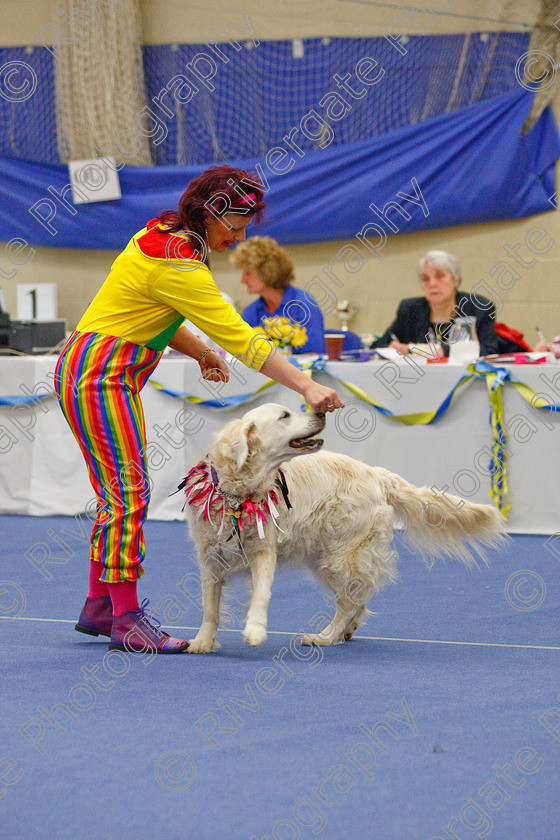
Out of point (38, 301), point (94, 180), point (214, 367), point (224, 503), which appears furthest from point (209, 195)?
point (38, 301)

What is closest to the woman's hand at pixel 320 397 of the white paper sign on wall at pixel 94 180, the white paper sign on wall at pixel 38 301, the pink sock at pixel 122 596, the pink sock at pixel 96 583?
the pink sock at pixel 122 596

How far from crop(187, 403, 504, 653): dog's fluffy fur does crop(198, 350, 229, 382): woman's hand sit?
8.7 inches

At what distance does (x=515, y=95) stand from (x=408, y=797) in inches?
252

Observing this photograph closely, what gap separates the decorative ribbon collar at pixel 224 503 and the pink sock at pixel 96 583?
385 mm

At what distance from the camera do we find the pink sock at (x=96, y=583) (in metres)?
2.95

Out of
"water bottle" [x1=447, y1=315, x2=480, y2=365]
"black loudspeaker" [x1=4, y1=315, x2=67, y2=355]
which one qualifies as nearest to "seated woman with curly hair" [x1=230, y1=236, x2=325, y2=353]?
"water bottle" [x1=447, y1=315, x2=480, y2=365]

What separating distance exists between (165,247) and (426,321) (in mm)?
3202

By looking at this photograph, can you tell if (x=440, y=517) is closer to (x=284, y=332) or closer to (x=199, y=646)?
(x=199, y=646)

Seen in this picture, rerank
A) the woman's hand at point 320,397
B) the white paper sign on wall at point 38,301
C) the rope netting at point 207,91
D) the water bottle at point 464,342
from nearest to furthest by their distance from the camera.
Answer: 1. the woman's hand at point 320,397
2. the water bottle at point 464,342
3. the rope netting at point 207,91
4. the white paper sign on wall at point 38,301

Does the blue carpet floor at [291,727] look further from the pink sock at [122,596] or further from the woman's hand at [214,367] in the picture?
the woman's hand at [214,367]

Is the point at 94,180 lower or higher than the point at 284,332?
higher

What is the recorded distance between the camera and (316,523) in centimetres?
300

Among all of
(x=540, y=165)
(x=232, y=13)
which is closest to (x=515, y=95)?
(x=540, y=165)

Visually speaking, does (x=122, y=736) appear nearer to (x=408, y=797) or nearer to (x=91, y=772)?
(x=91, y=772)
